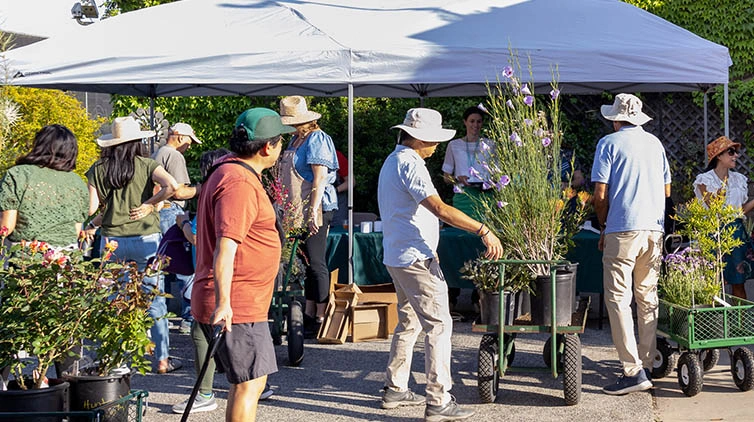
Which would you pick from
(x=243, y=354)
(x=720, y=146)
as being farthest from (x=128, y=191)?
(x=720, y=146)

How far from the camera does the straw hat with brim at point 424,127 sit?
5.12 m

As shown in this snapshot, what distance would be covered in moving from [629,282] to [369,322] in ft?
7.38

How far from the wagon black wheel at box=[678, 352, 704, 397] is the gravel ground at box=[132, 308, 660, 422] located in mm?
232

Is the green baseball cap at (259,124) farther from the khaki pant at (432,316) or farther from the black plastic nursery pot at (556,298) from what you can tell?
the black plastic nursery pot at (556,298)

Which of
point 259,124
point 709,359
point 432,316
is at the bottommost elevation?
point 709,359

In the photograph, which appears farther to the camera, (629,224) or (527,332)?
(629,224)

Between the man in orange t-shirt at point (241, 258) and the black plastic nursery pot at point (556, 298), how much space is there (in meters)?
2.01

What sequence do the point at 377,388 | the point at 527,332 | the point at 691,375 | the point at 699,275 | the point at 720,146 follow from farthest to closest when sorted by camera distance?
the point at 720,146 < the point at 377,388 < the point at 699,275 < the point at 691,375 < the point at 527,332

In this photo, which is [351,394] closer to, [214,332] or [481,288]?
[481,288]

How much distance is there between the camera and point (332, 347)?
283 inches

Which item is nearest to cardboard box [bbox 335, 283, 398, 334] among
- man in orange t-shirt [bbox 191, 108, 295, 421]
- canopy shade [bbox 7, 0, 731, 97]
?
canopy shade [bbox 7, 0, 731, 97]

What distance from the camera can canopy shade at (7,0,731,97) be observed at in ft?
24.6

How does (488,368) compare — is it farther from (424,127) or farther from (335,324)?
(335,324)

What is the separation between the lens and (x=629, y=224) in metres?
5.69
